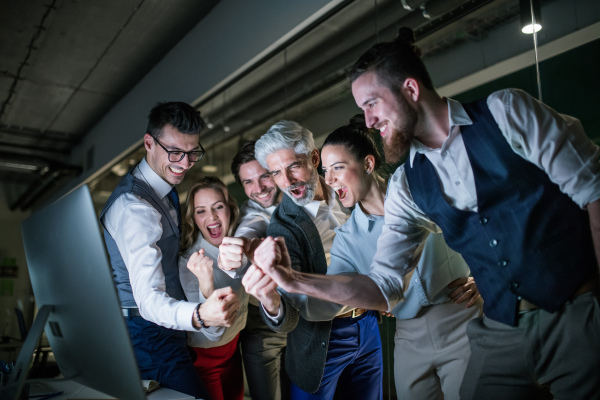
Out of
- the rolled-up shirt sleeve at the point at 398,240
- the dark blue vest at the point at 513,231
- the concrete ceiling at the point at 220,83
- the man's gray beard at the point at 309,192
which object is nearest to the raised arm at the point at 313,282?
the rolled-up shirt sleeve at the point at 398,240

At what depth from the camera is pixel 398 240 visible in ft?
5.36

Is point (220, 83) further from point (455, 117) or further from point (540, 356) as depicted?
point (540, 356)

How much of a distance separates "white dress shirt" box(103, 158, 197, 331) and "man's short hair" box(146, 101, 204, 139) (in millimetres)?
425

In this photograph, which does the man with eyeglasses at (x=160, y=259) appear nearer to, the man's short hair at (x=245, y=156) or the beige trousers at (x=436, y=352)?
the man's short hair at (x=245, y=156)

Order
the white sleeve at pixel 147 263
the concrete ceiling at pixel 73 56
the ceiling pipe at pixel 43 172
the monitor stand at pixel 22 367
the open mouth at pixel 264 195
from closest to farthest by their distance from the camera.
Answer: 1. the monitor stand at pixel 22 367
2. the white sleeve at pixel 147 263
3. the open mouth at pixel 264 195
4. the concrete ceiling at pixel 73 56
5. the ceiling pipe at pixel 43 172

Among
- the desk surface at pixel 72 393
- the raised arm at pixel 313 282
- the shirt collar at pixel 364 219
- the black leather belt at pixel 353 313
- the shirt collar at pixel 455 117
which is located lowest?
the black leather belt at pixel 353 313

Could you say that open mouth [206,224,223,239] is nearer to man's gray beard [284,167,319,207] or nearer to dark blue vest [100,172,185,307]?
Result: dark blue vest [100,172,185,307]

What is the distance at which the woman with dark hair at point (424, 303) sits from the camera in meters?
1.80

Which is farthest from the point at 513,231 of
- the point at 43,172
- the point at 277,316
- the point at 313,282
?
the point at 43,172

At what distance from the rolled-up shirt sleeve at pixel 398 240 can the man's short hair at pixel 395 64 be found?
305mm

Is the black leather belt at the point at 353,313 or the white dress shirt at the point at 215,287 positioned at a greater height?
the white dress shirt at the point at 215,287

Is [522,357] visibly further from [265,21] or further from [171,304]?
[265,21]

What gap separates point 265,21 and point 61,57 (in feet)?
8.78

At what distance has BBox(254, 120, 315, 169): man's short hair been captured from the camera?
90.0 inches
